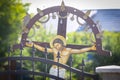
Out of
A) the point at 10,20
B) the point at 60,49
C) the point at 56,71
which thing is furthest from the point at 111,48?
the point at 10,20

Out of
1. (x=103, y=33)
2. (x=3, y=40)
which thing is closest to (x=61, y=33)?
(x=103, y=33)

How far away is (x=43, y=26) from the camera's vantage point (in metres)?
6.39

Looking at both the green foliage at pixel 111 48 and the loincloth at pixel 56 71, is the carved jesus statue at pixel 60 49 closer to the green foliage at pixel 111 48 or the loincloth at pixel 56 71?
the loincloth at pixel 56 71

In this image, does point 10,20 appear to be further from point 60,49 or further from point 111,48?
point 111,48

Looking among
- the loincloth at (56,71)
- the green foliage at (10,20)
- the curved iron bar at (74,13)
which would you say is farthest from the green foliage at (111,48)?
the green foliage at (10,20)

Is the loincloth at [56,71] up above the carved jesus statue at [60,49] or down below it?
below

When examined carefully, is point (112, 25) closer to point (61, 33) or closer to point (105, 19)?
point (105, 19)

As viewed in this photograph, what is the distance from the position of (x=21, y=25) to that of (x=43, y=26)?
19.9 inches

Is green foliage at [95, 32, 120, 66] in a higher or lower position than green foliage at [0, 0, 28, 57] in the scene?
lower

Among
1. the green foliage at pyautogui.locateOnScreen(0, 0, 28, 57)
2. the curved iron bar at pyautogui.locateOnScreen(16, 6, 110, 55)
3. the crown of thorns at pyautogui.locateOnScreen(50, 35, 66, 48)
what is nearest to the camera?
the curved iron bar at pyautogui.locateOnScreen(16, 6, 110, 55)

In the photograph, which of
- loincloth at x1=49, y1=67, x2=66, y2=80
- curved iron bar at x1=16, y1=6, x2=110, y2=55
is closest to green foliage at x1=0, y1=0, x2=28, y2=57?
curved iron bar at x1=16, y1=6, x2=110, y2=55

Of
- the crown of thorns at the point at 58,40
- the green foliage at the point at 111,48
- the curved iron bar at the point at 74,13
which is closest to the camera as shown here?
the green foliage at the point at 111,48

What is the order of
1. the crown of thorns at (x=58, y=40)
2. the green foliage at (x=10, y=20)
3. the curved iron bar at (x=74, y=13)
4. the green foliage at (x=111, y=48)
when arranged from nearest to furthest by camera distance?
the green foliage at (x=111, y=48) → the curved iron bar at (x=74, y=13) → the crown of thorns at (x=58, y=40) → the green foliage at (x=10, y=20)

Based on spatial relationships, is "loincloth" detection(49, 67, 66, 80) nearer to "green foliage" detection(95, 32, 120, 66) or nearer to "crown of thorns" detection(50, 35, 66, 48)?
"crown of thorns" detection(50, 35, 66, 48)
